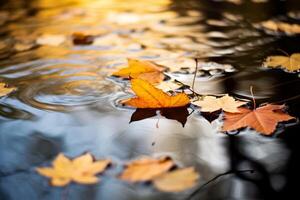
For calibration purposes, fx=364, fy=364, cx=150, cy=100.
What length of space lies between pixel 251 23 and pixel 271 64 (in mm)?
622

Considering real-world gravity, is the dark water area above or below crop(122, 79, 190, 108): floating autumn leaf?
below

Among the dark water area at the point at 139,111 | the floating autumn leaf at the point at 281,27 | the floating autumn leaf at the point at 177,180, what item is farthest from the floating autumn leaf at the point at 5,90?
the floating autumn leaf at the point at 281,27

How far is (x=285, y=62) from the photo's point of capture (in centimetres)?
139

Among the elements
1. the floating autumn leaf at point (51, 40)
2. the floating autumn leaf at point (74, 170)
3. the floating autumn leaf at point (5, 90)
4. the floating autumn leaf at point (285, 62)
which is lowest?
the floating autumn leaf at point (285, 62)

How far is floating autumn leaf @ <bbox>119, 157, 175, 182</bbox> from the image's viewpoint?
2.68 feet

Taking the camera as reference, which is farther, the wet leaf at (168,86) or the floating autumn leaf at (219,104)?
the wet leaf at (168,86)

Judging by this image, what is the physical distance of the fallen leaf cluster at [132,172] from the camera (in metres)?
0.80

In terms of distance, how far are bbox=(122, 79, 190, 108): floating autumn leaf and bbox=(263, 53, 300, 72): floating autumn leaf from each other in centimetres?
48

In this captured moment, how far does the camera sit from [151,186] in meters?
0.79

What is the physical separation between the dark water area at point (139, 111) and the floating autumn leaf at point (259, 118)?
21 millimetres

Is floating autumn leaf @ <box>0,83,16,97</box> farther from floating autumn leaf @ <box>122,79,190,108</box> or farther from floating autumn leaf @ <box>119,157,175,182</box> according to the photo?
floating autumn leaf @ <box>119,157,175,182</box>

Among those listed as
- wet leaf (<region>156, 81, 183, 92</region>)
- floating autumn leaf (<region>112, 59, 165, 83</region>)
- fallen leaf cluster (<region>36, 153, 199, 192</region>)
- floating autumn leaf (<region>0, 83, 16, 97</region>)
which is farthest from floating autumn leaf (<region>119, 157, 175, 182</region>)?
floating autumn leaf (<region>0, 83, 16, 97</region>)

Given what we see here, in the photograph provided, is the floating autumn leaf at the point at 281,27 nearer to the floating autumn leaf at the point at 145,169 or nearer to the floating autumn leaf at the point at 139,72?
the floating autumn leaf at the point at 139,72

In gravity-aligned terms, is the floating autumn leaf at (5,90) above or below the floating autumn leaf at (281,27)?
above
